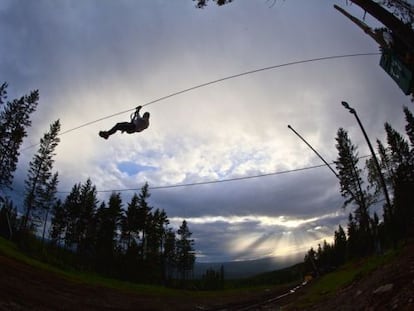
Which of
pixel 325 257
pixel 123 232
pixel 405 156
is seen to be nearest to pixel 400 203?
pixel 405 156

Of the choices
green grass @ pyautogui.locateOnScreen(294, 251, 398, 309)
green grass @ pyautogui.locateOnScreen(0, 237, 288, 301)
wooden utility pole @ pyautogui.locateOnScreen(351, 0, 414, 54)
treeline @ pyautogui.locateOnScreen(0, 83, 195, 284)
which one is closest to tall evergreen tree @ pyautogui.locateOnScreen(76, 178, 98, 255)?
treeline @ pyautogui.locateOnScreen(0, 83, 195, 284)

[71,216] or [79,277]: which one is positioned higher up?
[71,216]

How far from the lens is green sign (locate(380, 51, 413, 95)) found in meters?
4.51

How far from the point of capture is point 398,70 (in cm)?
492

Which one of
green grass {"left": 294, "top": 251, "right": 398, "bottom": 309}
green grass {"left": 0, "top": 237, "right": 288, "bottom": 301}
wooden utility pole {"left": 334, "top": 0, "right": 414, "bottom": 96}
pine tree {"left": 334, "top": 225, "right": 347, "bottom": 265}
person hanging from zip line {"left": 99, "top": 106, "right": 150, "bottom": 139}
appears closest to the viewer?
wooden utility pole {"left": 334, "top": 0, "right": 414, "bottom": 96}

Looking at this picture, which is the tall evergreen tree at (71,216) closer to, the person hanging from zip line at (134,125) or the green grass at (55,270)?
the green grass at (55,270)

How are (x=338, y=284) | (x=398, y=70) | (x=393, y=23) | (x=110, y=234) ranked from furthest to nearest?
1. (x=110, y=234)
2. (x=338, y=284)
3. (x=393, y=23)
4. (x=398, y=70)

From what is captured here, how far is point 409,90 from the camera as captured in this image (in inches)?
179

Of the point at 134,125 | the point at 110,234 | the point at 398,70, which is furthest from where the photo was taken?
the point at 110,234

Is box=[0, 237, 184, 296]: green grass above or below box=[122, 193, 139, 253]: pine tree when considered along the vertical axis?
below

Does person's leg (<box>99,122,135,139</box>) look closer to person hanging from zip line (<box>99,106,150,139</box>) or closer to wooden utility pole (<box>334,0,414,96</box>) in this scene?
person hanging from zip line (<box>99,106,150,139</box>)

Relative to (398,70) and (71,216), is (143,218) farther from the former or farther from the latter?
(398,70)

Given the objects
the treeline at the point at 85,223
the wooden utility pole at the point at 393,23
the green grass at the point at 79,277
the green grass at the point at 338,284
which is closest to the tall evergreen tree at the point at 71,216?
the treeline at the point at 85,223

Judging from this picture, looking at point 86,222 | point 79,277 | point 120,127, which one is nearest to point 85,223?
point 86,222
